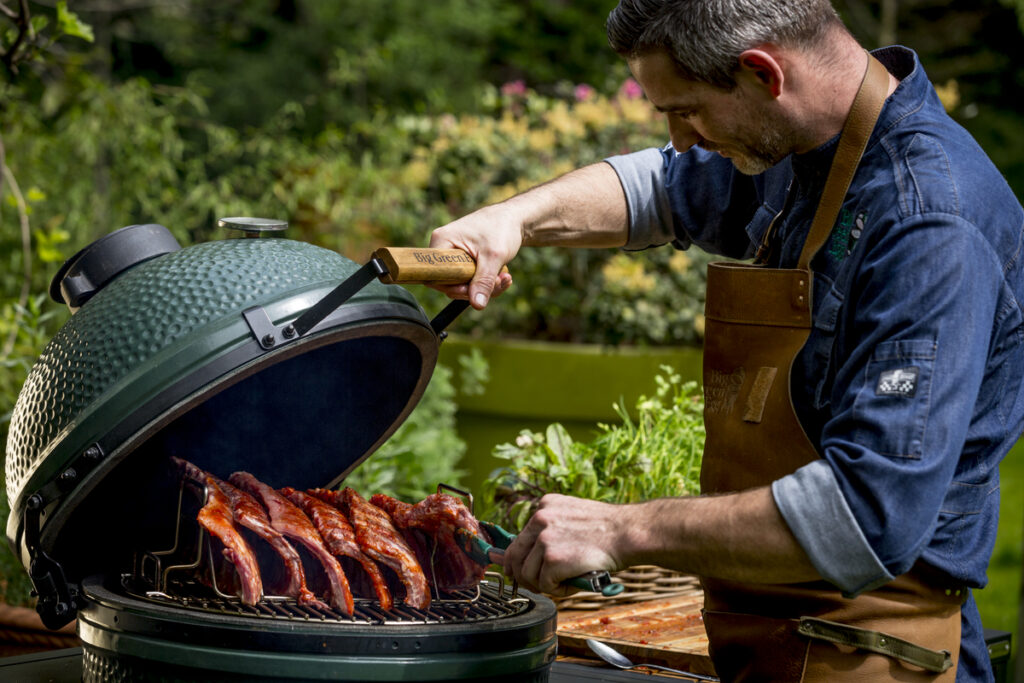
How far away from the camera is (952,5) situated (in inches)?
507

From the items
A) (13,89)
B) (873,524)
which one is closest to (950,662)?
(873,524)

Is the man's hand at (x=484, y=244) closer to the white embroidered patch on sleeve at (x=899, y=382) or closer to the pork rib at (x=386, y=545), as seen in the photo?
the pork rib at (x=386, y=545)

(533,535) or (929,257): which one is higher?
(929,257)

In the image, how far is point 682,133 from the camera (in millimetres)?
2012

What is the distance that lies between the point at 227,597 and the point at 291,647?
21cm

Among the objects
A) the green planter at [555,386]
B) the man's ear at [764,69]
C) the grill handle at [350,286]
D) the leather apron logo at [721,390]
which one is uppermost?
the man's ear at [764,69]

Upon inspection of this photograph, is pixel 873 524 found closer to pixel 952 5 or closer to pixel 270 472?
pixel 270 472

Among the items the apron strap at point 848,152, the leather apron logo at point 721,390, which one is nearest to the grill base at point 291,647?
the leather apron logo at point 721,390

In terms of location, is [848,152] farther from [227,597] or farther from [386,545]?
[227,597]

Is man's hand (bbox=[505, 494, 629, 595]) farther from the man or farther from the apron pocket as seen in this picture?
the apron pocket

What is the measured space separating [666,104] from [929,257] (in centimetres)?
53

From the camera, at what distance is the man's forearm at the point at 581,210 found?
98.9 inches

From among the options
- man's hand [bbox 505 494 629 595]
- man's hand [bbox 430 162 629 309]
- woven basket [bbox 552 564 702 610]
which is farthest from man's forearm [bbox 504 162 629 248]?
woven basket [bbox 552 564 702 610]

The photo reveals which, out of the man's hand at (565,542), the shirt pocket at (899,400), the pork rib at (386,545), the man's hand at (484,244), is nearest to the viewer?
the shirt pocket at (899,400)
